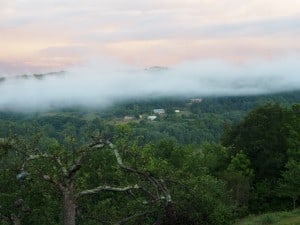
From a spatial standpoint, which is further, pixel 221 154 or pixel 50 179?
pixel 221 154

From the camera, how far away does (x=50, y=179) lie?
13500 millimetres

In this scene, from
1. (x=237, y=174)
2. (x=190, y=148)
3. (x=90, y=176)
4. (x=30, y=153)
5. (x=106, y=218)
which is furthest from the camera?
(x=190, y=148)

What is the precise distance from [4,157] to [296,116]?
63.4 m

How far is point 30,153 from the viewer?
14.6 m

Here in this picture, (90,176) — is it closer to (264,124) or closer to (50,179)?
(50,179)

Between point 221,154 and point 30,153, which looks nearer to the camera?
point 30,153

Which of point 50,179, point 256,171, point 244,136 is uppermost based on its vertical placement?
point 50,179

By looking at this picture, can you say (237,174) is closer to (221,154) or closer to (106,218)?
(221,154)

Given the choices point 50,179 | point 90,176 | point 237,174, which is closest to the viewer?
point 50,179

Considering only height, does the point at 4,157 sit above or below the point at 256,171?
above

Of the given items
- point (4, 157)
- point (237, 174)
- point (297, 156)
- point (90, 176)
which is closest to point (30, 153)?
point (4, 157)

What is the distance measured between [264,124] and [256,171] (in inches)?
292

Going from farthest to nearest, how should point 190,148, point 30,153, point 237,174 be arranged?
point 190,148 < point 237,174 < point 30,153

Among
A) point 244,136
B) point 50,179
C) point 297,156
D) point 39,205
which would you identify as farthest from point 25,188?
point 244,136
